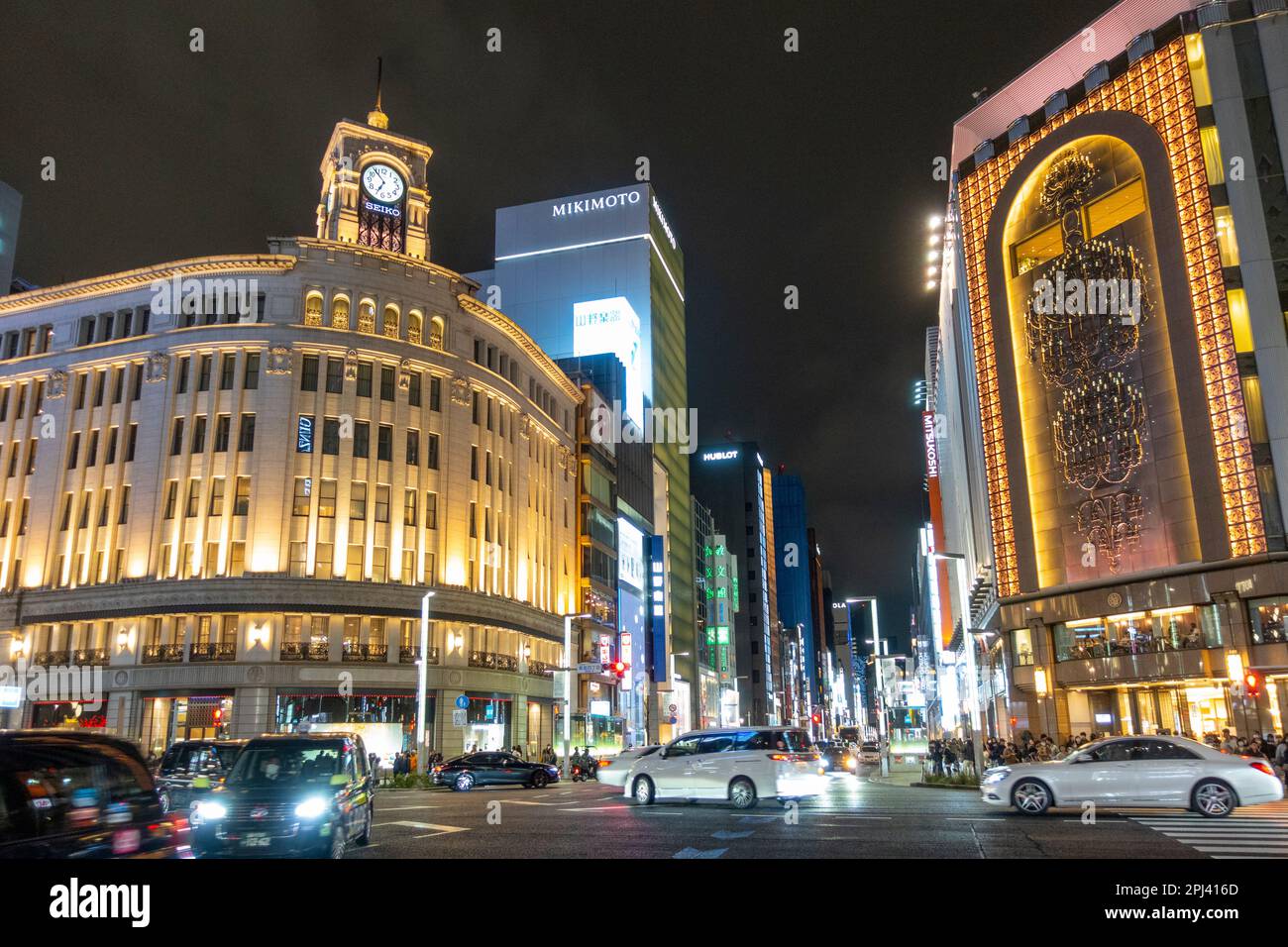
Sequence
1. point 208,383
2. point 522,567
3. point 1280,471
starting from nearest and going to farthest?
point 1280,471 → point 208,383 → point 522,567

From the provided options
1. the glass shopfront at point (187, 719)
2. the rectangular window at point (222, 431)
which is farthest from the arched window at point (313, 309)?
the glass shopfront at point (187, 719)

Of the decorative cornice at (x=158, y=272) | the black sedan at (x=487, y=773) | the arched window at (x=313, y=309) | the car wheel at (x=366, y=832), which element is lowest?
the black sedan at (x=487, y=773)

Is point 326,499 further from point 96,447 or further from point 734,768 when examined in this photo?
point 734,768

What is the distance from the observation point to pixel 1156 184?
46719mm

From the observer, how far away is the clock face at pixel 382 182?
7284cm

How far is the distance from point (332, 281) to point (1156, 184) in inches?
Answer: 1804

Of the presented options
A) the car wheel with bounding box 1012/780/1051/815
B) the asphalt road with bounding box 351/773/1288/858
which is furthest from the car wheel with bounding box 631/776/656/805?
the car wheel with bounding box 1012/780/1051/815

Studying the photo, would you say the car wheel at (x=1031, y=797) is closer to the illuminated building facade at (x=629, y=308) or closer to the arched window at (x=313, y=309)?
the arched window at (x=313, y=309)

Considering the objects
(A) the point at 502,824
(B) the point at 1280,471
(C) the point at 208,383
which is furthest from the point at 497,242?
(A) the point at 502,824

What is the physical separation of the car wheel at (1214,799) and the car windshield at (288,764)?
15824mm
